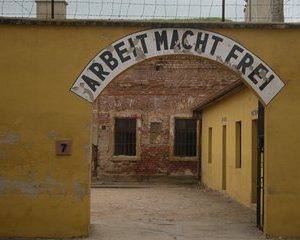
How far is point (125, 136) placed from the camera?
27.7m

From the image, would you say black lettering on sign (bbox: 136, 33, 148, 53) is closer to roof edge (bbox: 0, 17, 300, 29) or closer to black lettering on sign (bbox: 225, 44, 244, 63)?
roof edge (bbox: 0, 17, 300, 29)

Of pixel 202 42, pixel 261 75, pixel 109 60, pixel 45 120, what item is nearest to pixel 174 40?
pixel 202 42

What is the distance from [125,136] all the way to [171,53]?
55.5 ft

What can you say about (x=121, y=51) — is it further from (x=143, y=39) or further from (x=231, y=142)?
(x=231, y=142)

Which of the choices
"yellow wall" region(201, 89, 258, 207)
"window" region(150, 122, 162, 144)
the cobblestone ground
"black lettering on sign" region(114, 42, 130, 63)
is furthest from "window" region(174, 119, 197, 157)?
"black lettering on sign" region(114, 42, 130, 63)

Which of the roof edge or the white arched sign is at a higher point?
the roof edge

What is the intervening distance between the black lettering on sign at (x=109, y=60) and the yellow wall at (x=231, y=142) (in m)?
5.88

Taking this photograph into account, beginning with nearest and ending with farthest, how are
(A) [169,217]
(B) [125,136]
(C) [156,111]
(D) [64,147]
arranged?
1. (D) [64,147]
2. (A) [169,217]
3. (C) [156,111]
4. (B) [125,136]

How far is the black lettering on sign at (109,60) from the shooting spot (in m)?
10.9

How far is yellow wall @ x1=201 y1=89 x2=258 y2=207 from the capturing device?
1673 centimetres

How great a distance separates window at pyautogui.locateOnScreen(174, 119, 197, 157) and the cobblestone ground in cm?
612

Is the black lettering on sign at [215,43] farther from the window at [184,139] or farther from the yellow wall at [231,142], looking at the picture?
the window at [184,139]

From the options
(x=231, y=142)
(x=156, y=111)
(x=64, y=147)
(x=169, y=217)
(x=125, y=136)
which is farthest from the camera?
(x=125, y=136)

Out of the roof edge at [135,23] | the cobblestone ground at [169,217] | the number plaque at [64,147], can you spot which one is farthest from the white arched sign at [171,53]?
the cobblestone ground at [169,217]
